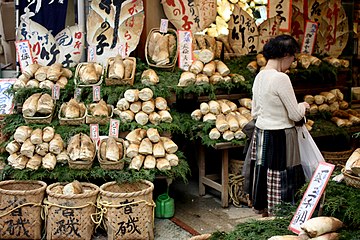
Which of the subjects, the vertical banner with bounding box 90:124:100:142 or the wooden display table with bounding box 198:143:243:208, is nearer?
the vertical banner with bounding box 90:124:100:142

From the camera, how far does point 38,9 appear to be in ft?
26.7

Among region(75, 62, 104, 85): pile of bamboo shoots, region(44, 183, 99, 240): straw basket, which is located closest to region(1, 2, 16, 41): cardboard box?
region(75, 62, 104, 85): pile of bamboo shoots

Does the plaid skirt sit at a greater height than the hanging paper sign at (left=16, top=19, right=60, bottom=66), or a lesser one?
lesser

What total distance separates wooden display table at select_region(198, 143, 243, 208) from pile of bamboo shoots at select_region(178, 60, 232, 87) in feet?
3.19

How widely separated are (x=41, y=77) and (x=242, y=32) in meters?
3.23

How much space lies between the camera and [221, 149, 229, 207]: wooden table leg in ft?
24.5

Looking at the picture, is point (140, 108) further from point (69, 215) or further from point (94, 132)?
point (69, 215)

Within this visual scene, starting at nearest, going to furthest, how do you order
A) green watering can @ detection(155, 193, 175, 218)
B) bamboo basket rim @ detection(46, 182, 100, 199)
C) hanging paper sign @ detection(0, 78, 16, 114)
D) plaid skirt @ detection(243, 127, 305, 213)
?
plaid skirt @ detection(243, 127, 305, 213) < bamboo basket rim @ detection(46, 182, 100, 199) < green watering can @ detection(155, 193, 175, 218) < hanging paper sign @ detection(0, 78, 16, 114)

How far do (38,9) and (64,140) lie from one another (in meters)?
2.42

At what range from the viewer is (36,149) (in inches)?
262

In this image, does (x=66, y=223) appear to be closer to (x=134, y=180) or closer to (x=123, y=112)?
(x=134, y=180)

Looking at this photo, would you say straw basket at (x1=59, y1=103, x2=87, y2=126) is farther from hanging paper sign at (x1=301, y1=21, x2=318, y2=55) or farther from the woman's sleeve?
hanging paper sign at (x1=301, y1=21, x2=318, y2=55)

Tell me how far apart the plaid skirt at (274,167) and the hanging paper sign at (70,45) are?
3.27 metres

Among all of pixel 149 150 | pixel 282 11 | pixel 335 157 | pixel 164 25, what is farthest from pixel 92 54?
pixel 335 157
